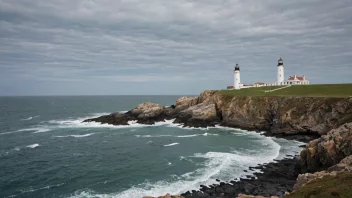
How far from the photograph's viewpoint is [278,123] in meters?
52.2

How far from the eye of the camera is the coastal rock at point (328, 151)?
26.5 metres

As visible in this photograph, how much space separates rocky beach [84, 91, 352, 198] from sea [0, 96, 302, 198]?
2777 millimetres

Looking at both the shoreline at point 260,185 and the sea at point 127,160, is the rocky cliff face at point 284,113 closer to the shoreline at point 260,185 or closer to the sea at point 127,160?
the sea at point 127,160

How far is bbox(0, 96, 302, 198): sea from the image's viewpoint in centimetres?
2644

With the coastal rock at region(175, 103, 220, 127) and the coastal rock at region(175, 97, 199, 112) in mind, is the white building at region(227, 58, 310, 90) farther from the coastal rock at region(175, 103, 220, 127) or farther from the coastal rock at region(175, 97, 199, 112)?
the coastal rock at region(175, 103, 220, 127)

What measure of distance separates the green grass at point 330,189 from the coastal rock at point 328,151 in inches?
407

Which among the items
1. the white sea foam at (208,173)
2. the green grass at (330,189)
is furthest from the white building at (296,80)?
the green grass at (330,189)

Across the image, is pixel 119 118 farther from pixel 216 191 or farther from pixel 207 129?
pixel 216 191

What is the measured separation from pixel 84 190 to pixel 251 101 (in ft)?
Answer: 146

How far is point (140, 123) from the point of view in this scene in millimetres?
69250

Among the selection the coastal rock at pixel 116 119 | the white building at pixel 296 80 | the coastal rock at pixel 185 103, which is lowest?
the coastal rock at pixel 116 119

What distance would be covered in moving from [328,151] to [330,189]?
45.1 ft

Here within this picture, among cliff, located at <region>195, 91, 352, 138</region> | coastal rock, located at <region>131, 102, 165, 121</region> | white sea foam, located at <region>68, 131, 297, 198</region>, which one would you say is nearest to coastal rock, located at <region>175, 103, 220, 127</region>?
cliff, located at <region>195, 91, 352, 138</region>

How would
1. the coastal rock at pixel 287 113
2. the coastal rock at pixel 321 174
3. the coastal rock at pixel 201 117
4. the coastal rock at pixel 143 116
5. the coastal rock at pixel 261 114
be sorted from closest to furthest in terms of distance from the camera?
1. the coastal rock at pixel 321 174
2. the coastal rock at pixel 287 113
3. the coastal rock at pixel 261 114
4. the coastal rock at pixel 201 117
5. the coastal rock at pixel 143 116
